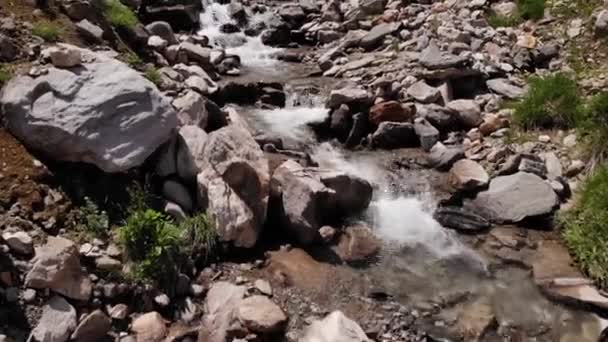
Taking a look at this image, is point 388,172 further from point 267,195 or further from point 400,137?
point 267,195

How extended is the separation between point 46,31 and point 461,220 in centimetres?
529

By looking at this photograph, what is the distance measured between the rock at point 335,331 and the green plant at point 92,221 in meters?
1.99

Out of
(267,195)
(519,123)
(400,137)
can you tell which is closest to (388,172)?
(400,137)

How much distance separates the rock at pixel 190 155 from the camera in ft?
20.6

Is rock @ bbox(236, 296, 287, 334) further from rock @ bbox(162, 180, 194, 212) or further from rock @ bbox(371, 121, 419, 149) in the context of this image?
rock @ bbox(371, 121, 419, 149)

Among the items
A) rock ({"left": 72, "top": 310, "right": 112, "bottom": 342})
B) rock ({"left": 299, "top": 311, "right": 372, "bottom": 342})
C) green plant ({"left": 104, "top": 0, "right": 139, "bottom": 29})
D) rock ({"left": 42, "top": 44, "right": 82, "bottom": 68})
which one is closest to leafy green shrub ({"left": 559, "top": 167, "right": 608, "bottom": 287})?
rock ({"left": 299, "top": 311, "right": 372, "bottom": 342})

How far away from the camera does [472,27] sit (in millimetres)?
11617

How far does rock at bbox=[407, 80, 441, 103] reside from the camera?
32.0 feet

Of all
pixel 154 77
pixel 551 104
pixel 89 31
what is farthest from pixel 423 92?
pixel 89 31

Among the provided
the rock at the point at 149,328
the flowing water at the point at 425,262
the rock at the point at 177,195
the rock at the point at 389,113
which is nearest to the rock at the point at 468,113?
the rock at the point at 389,113

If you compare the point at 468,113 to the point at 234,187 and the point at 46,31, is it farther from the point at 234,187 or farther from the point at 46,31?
the point at 46,31

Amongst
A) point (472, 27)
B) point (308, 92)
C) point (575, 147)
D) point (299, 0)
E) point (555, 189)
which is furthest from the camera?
point (299, 0)

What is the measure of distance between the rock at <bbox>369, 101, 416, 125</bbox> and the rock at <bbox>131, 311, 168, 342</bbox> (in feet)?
17.3

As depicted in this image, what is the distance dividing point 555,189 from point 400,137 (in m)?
2.38
